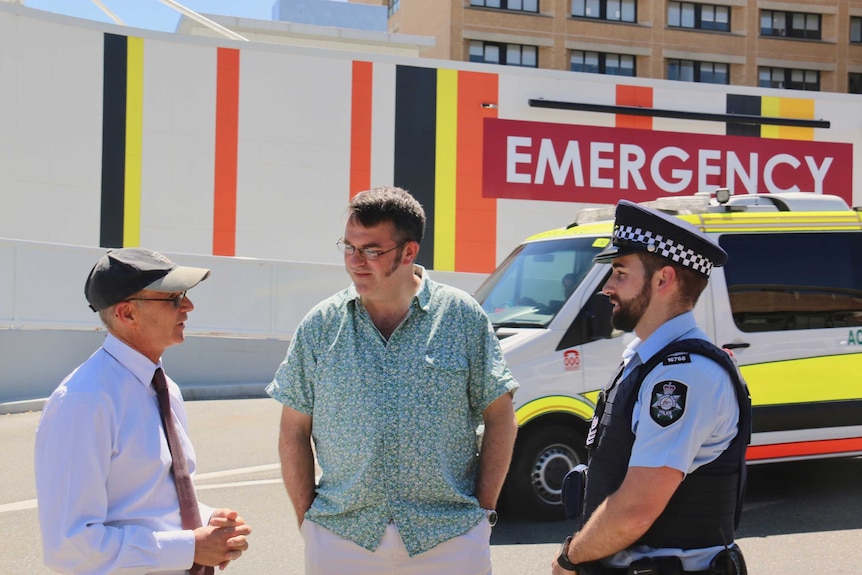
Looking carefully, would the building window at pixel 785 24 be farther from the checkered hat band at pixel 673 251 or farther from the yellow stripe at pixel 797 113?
the checkered hat band at pixel 673 251

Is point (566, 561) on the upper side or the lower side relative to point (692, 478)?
lower

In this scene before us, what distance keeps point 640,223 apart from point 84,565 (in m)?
1.75

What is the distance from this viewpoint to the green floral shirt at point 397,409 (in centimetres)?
265

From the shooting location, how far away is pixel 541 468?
615 cm

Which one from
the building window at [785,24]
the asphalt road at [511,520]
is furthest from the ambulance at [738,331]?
the building window at [785,24]

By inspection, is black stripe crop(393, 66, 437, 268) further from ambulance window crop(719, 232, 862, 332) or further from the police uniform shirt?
the police uniform shirt

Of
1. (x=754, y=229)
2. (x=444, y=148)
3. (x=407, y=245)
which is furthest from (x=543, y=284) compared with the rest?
(x=444, y=148)

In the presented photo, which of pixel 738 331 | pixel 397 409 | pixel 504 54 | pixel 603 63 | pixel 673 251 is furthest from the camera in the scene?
pixel 603 63

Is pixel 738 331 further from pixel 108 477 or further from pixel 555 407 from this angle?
pixel 108 477

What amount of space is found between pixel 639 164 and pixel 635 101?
4.71ft

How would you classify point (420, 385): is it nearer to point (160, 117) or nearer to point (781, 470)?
point (781, 470)

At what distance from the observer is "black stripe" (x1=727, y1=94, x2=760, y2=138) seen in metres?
19.5

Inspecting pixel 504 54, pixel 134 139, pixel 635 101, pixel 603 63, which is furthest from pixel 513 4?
pixel 134 139

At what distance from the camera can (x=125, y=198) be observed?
17000 mm
